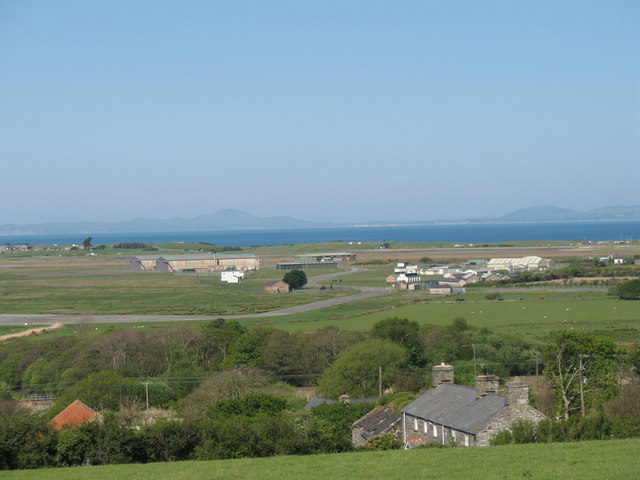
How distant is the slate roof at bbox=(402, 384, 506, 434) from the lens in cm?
2145

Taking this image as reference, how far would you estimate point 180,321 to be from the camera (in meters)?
69.9

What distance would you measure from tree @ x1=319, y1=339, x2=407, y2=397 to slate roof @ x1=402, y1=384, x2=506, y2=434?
38.2 feet

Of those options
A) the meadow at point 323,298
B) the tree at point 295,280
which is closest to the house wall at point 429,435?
the meadow at point 323,298

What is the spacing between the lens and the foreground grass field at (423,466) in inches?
573

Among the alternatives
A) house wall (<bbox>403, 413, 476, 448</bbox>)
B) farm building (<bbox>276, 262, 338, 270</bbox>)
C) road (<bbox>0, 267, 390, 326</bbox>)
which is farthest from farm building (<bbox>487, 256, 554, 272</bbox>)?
house wall (<bbox>403, 413, 476, 448</bbox>)

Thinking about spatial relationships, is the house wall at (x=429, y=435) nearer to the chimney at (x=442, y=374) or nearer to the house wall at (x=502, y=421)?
the house wall at (x=502, y=421)

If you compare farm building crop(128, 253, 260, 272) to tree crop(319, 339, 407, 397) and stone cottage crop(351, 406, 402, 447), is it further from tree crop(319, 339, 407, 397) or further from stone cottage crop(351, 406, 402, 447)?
stone cottage crop(351, 406, 402, 447)

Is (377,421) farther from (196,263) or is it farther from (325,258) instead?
(325,258)

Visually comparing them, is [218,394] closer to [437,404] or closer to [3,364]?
[437,404]

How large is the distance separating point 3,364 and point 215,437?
32617 millimetres

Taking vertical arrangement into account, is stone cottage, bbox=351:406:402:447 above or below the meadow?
above

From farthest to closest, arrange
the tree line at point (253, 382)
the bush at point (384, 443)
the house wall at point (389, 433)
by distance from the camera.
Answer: the house wall at point (389, 433) → the bush at point (384, 443) → the tree line at point (253, 382)

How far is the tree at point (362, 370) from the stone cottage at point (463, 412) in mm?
10686

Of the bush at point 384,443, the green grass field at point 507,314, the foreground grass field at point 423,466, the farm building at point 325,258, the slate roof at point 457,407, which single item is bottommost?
the green grass field at point 507,314
